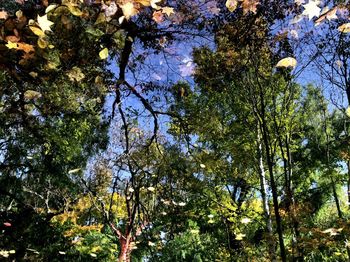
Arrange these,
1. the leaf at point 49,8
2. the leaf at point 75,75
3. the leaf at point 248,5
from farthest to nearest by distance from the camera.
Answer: the leaf at point 75,75, the leaf at point 248,5, the leaf at point 49,8

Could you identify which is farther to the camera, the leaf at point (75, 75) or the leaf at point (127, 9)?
the leaf at point (75, 75)

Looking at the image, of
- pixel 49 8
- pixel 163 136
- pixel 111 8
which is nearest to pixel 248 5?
pixel 111 8

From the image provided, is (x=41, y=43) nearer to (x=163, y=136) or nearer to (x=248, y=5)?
(x=248, y=5)

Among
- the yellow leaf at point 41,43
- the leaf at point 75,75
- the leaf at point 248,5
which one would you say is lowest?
the yellow leaf at point 41,43

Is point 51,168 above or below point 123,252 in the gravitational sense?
above

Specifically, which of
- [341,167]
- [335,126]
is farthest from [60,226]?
[335,126]

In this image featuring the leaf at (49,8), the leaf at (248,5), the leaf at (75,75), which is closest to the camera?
the leaf at (49,8)

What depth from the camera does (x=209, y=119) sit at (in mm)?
9711

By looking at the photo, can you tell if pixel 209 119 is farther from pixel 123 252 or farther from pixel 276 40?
pixel 123 252

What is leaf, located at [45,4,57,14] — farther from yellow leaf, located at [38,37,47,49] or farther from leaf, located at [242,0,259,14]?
leaf, located at [242,0,259,14]

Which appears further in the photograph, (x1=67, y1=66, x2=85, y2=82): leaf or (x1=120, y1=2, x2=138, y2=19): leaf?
(x1=67, y1=66, x2=85, y2=82): leaf

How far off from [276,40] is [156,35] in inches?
175

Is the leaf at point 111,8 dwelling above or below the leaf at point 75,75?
below

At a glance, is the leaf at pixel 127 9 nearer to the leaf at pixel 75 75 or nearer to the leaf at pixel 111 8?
the leaf at pixel 111 8
